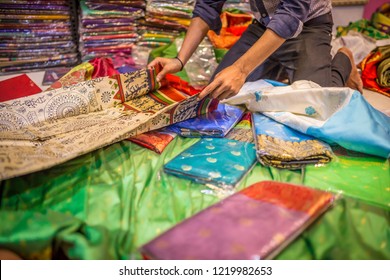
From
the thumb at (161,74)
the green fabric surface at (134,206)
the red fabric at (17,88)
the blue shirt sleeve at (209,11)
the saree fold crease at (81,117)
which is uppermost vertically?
the blue shirt sleeve at (209,11)

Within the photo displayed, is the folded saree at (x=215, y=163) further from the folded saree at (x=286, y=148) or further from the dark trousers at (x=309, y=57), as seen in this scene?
the dark trousers at (x=309, y=57)

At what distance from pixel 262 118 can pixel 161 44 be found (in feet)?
3.66

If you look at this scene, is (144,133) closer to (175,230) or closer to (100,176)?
(100,176)

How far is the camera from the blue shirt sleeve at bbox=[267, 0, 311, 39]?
1055 millimetres

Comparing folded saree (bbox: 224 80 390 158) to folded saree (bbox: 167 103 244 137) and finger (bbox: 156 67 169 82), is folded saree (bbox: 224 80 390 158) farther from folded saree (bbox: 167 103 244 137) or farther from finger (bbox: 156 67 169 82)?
finger (bbox: 156 67 169 82)

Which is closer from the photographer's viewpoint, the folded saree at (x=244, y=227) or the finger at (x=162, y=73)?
the folded saree at (x=244, y=227)

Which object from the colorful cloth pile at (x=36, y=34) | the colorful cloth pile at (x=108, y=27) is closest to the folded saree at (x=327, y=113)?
the colorful cloth pile at (x=108, y=27)

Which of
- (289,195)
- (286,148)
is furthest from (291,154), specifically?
(289,195)

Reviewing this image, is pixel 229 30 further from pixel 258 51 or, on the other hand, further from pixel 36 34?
pixel 36 34

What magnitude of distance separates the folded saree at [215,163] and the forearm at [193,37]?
1.64 feet

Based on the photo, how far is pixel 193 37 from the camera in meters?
1.34

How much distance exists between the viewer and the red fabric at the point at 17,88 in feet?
4.00

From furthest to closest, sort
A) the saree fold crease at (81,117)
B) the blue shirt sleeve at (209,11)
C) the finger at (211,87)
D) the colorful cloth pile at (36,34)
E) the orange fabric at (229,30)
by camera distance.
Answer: the orange fabric at (229,30)
the colorful cloth pile at (36,34)
the blue shirt sleeve at (209,11)
the finger at (211,87)
the saree fold crease at (81,117)
